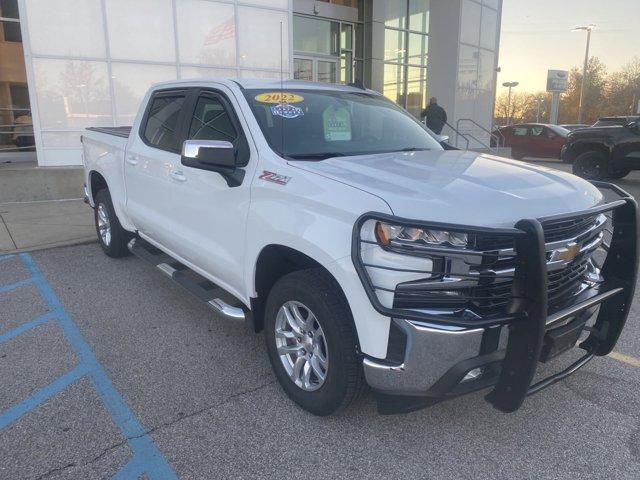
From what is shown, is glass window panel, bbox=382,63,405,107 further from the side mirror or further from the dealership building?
the side mirror

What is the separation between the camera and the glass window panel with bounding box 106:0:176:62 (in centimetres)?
1120

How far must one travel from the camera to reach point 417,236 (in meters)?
2.38

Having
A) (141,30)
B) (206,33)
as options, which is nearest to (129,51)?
(141,30)

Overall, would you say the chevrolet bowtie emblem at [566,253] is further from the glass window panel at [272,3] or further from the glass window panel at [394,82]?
the glass window panel at [394,82]

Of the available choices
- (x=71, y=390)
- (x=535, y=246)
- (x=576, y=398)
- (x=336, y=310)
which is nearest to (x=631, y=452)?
(x=576, y=398)

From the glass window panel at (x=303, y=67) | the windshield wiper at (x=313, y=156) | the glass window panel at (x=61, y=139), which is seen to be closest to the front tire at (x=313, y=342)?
the windshield wiper at (x=313, y=156)

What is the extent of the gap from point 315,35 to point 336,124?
1564cm

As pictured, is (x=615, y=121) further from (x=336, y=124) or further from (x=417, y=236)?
(x=417, y=236)

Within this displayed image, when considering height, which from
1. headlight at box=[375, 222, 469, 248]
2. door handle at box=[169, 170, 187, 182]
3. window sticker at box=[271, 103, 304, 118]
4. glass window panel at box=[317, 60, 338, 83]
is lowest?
headlight at box=[375, 222, 469, 248]

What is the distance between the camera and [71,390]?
333cm

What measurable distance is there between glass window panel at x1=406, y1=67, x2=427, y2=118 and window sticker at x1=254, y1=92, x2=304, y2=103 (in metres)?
17.8

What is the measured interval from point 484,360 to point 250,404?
1506 millimetres

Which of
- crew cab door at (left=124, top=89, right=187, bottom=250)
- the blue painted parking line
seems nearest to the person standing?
crew cab door at (left=124, top=89, right=187, bottom=250)

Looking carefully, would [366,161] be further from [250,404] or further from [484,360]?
[250,404]
